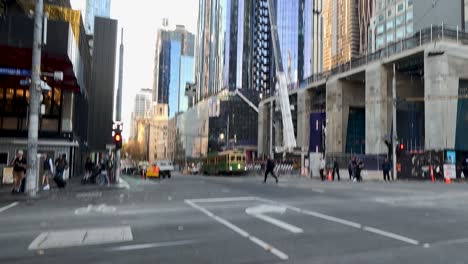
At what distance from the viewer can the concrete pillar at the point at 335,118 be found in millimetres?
60625

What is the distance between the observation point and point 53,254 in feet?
21.3

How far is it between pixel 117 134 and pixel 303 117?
51009mm

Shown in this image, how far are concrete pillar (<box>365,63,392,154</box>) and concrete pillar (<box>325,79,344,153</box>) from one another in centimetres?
809

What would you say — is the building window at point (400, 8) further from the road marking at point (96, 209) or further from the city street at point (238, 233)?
the road marking at point (96, 209)

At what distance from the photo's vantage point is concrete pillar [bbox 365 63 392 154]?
166ft

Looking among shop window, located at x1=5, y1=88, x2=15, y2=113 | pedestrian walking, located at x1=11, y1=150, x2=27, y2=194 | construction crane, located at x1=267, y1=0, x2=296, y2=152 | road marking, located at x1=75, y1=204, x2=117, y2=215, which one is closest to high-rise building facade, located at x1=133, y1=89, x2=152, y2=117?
construction crane, located at x1=267, y1=0, x2=296, y2=152

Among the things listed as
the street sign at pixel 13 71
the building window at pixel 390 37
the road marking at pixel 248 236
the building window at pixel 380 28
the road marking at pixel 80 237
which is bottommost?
the road marking at pixel 80 237

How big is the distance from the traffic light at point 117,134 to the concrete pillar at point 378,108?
112ft

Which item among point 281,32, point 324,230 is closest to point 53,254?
point 324,230

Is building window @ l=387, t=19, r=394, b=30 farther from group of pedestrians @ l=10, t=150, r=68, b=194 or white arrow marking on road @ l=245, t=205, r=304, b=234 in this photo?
white arrow marking on road @ l=245, t=205, r=304, b=234

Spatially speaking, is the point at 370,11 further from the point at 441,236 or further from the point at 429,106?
the point at 441,236

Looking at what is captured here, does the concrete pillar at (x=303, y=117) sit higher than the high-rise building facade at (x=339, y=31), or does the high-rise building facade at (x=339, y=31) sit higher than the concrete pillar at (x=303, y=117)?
the high-rise building facade at (x=339, y=31)

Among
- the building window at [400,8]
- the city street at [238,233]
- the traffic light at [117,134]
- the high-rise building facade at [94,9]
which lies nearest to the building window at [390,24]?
the building window at [400,8]

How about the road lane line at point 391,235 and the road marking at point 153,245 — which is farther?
the road lane line at point 391,235
